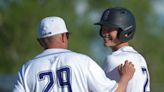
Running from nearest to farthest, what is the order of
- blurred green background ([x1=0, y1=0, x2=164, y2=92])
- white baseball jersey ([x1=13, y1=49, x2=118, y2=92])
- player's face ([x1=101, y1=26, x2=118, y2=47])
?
white baseball jersey ([x1=13, y1=49, x2=118, y2=92]) → player's face ([x1=101, y1=26, x2=118, y2=47]) → blurred green background ([x1=0, y1=0, x2=164, y2=92])

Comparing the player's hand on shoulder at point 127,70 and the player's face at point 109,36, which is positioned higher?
the player's face at point 109,36

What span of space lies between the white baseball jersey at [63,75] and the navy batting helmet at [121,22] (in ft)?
2.80

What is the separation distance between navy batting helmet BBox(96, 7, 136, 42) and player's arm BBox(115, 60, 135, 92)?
0.52 meters

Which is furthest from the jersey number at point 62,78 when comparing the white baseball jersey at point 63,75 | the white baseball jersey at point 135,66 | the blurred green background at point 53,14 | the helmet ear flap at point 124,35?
the blurred green background at point 53,14

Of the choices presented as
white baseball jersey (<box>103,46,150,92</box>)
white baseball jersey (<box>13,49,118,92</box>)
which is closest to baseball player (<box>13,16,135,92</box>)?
white baseball jersey (<box>13,49,118,92</box>)

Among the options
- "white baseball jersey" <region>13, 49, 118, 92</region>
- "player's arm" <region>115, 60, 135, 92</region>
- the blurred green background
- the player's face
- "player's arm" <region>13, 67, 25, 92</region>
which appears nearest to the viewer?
"white baseball jersey" <region>13, 49, 118, 92</region>

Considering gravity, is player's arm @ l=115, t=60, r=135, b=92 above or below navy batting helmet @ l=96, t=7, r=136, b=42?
below

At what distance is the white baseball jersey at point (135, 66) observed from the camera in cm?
807

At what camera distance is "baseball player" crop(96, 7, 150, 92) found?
26.5 feet

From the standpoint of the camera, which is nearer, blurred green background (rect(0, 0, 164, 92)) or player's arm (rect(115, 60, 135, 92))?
player's arm (rect(115, 60, 135, 92))

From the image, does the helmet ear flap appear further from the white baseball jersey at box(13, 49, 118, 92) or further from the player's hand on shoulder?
the white baseball jersey at box(13, 49, 118, 92)

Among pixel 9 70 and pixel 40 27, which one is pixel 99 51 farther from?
pixel 40 27

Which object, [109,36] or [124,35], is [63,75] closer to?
[109,36]

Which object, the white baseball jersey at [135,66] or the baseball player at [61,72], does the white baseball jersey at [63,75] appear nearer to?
the baseball player at [61,72]
